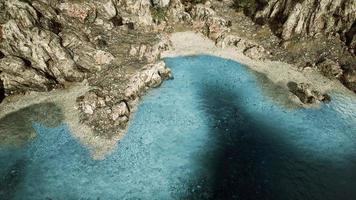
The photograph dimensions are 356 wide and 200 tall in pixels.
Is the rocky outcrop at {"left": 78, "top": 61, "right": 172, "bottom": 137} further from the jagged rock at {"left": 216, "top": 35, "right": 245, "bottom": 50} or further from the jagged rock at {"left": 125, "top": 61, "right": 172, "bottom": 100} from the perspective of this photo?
the jagged rock at {"left": 216, "top": 35, "right": 245, "bottom": 50}

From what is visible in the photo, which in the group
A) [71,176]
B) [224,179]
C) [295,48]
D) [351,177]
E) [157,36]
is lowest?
[71,176]

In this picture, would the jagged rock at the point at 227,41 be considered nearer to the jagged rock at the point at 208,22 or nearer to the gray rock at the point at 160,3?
the jagged rock at the point at 208,22

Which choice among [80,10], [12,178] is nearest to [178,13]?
[80,10]

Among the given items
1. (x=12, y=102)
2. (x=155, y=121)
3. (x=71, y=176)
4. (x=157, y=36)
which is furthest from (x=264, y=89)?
(x=12, y=102)

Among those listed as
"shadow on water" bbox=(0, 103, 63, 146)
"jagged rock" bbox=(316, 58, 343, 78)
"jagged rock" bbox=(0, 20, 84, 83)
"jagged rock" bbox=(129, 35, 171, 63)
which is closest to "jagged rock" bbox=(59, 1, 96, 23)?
"jagged rock" bbox=(0, 20, 84, 83)

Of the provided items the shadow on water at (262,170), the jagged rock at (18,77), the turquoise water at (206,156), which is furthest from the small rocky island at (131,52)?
the shadow on water at (262,170)

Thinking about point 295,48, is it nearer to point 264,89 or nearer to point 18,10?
point 264,89

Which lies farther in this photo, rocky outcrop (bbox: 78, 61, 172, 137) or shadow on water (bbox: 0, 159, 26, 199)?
rocky outcrop (bbox: 78, 61, 172, 137)
